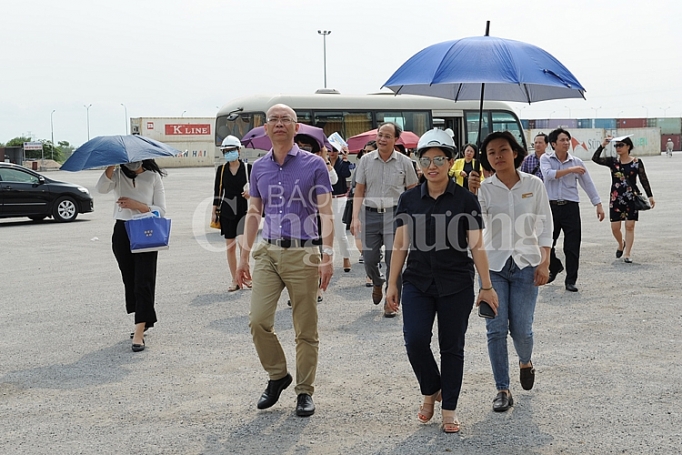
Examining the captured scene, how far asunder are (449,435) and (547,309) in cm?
385

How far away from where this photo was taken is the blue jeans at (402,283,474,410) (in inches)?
184

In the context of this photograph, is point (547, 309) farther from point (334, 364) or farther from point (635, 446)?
point (635, 446)

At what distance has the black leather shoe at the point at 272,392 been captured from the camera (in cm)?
514

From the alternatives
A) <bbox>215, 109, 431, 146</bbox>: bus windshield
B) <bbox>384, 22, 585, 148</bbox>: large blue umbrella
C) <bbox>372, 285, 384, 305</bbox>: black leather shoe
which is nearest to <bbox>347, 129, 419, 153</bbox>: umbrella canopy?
<bbox>215, 109, 431, 146</bbox>: bus windshield

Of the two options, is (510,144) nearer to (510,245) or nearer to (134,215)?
(510,245)

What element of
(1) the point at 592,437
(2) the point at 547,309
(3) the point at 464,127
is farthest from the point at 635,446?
(3) the point at 464,127

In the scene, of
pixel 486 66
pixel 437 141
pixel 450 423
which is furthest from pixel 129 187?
pixel 450 423

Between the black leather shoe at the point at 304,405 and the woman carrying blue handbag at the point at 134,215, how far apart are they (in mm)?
2228

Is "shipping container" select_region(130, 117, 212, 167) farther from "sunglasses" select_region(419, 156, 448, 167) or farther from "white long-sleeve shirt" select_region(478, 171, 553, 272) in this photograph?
"sunglasses" select_region(419, 156, 448, 167)

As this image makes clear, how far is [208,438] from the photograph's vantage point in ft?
15.2

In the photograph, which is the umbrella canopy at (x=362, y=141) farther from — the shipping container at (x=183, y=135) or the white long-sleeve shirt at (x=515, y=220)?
the shipping container at (x=183, y=135)

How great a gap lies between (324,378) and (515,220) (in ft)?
5.98

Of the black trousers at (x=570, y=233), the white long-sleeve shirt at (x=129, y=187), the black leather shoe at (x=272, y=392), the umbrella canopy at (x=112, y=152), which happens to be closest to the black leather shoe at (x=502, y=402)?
the black leather shoe at (x=272, y=392)

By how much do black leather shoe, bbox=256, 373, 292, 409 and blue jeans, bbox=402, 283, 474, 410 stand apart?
0.95m
